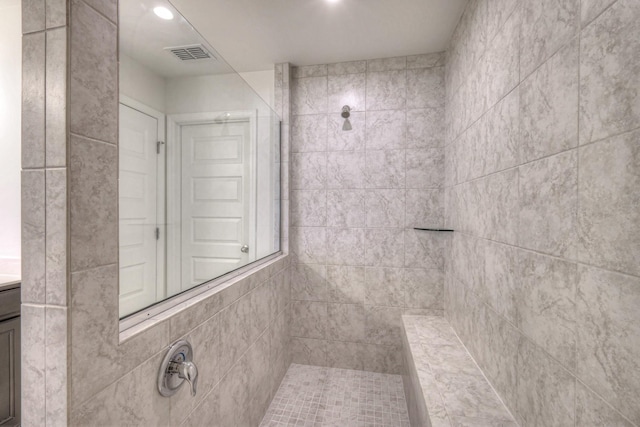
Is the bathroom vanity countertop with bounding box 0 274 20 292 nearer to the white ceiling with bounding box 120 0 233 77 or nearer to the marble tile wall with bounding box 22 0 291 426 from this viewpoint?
the marble tile wall with bounding box 22 0 291 426

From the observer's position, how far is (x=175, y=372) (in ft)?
3.40

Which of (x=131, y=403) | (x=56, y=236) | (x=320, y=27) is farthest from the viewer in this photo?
(x=320, y=27)

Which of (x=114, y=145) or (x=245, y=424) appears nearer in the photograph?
(x=114, y=145)

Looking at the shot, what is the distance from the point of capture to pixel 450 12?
1.87 m

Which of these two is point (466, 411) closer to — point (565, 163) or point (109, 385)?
point (565, 163)

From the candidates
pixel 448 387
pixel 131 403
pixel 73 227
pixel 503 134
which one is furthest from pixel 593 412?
pixel 73 227

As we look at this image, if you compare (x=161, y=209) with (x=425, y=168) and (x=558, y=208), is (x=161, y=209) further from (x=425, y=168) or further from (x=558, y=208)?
(x=425, y=168)

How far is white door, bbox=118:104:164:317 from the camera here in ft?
3.11

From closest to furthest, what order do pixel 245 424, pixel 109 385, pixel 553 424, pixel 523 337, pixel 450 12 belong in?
pixel 109 385 < pixel 553 424 < pixel 523 337 < pixel 245 424 < pixel 450 12

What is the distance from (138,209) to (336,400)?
73.6 inches

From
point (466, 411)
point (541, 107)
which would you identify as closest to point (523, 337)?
point (466, 411)

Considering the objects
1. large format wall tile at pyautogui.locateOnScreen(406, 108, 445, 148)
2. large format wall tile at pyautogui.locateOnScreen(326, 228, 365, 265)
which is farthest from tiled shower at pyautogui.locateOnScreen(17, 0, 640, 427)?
large format wall tile at pyautogui.locateOnScreen(326, 228, 365, 265)

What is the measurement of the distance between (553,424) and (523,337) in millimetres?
273

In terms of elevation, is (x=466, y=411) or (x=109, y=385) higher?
(x=109, y=385)
